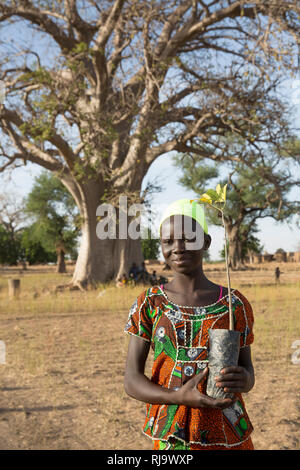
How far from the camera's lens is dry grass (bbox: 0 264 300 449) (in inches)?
155

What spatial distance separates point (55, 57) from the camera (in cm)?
1232

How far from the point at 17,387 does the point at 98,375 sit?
0.96 metres

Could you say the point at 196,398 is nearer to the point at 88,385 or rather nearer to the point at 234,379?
the point at 234,379

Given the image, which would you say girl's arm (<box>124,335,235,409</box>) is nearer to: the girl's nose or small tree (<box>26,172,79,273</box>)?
the girl's nose

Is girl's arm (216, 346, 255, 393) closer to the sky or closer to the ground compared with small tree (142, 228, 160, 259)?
closer to the ground

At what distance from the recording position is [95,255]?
15336 mm

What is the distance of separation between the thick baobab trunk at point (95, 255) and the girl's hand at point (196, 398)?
45.1 feet

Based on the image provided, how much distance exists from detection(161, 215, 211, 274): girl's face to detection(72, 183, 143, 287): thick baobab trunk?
13.5m

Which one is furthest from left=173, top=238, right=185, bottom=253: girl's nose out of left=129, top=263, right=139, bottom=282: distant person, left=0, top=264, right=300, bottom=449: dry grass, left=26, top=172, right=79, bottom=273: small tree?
left=26, top=172, right=79, bottom=273: small tree

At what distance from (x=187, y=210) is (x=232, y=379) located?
631 mm

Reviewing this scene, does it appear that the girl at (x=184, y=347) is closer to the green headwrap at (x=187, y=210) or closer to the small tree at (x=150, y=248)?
the green headwrap at (x=187, y=210)

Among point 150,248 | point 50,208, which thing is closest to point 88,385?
point 50,208
